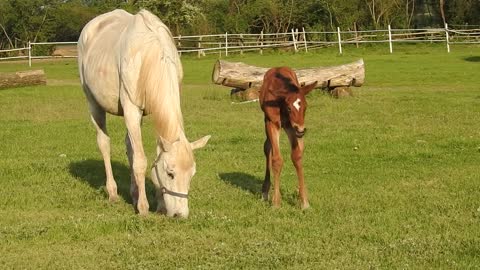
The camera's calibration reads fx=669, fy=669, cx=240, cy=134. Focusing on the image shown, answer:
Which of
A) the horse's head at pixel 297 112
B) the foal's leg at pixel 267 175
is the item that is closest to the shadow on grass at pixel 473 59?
the foal's leg at pixel 267 175

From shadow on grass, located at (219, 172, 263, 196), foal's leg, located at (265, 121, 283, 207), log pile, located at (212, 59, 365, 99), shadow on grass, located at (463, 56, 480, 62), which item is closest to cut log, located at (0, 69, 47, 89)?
log pile, located at (212, 59, 365, 99)

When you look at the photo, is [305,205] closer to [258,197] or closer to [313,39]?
[258,197]

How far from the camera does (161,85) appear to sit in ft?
22.5

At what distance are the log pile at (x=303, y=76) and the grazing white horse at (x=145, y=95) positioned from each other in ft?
27.6

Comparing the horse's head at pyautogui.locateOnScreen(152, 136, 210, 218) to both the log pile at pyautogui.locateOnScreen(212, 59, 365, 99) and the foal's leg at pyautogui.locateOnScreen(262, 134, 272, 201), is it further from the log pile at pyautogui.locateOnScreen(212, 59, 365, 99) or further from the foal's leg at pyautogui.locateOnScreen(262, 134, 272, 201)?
the log pile at pyautogui.locateOnScreen(212, 59, 365, 99)

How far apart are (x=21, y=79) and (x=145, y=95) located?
56.1 feet

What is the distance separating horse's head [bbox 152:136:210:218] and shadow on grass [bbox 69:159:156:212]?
38.3 inches

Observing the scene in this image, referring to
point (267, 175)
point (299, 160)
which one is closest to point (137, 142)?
point (267, 175)

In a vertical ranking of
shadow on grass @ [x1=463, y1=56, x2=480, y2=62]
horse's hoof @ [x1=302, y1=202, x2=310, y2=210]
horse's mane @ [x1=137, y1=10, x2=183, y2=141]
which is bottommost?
horse's hoof @ [x1=302, y1=202, x2=310, y2=210]

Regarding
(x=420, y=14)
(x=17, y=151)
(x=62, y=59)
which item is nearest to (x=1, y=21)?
(x=62, y=59)

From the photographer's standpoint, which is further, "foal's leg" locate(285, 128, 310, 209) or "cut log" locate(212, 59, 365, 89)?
"cut log" locate(212, 59, 365, 89)

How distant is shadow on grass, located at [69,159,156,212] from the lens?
326 inches

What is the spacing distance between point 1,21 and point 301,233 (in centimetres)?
6115

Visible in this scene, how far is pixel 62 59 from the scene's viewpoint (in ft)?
147
